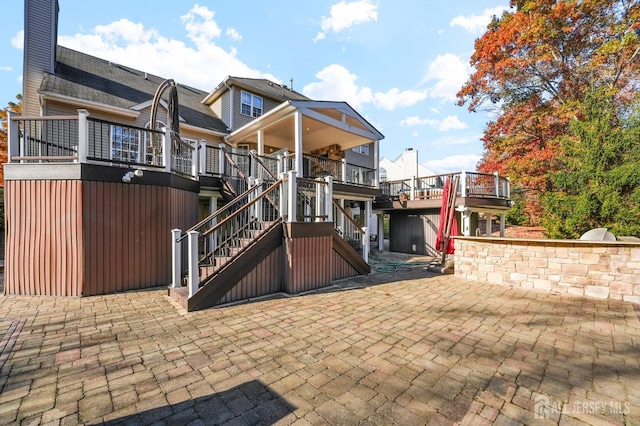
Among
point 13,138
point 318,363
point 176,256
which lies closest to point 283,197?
point 176,256

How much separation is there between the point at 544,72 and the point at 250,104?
1565cm

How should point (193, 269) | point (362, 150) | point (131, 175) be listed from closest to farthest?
point (193, 269) → point (131, 175) → point (362, 150)

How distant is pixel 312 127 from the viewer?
35.7ft

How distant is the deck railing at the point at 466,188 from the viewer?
11.0m

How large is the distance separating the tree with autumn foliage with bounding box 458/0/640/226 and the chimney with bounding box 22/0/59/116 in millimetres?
19369

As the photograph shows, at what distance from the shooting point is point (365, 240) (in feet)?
25.2

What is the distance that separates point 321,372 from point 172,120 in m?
7.98

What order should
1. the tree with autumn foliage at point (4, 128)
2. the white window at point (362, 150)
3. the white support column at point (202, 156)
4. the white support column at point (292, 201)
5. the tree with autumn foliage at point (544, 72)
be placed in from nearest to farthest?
the white support column at point (292, 201)
the white support column at point (202, 156)
the tree with autumn foliage at point (544, 72)
the tree with autumn foliage at point (4, 128)
the white window at point (362, 150)

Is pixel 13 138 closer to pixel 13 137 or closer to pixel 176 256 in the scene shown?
pixel 13 137

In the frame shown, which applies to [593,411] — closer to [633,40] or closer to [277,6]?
[277,6]

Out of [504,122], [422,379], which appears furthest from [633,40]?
[422,379]

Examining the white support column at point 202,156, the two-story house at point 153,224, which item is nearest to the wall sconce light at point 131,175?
the two-story house at point 153,224

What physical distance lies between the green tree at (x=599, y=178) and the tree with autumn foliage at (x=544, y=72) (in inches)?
57.6

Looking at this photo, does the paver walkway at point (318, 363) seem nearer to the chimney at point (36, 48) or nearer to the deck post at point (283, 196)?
the deck post at point (283, 196)
